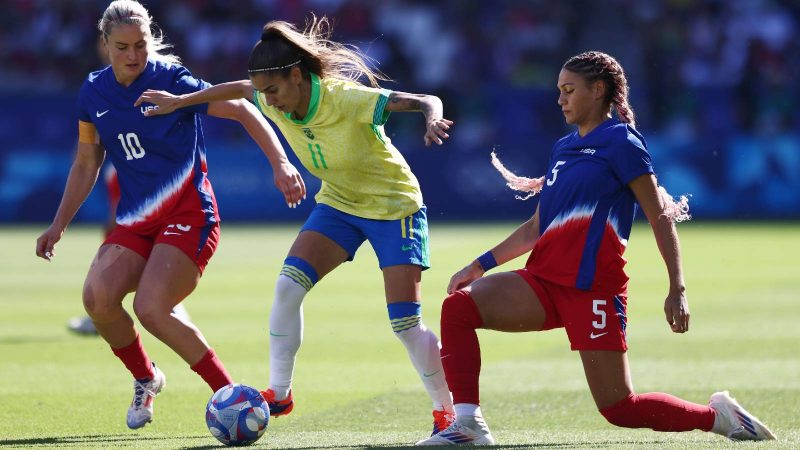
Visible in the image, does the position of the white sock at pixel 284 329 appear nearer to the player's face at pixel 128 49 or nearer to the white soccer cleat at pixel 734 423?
the player's face at pixel 128 49

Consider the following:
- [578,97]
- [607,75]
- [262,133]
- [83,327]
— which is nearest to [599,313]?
[578,97]

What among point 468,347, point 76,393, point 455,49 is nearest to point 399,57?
point 455,49

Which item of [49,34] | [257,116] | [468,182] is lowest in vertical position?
[257,116]

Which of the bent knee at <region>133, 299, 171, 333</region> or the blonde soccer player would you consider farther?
the blonde soccer player

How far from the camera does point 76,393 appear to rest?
29.0 feet

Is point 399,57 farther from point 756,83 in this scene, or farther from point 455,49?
point 756,83

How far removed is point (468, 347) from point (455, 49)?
22.0 m

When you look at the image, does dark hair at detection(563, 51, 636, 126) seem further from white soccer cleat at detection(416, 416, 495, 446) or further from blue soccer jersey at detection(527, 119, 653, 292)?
white soccer cleat at detection(416, 416, 495, 446)

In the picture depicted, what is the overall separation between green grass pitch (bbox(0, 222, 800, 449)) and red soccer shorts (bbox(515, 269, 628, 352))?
55cm

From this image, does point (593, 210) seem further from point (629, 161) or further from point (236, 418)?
point (236, 418)

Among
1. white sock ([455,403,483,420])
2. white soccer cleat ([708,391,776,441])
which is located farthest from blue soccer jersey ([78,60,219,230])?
white soccer cleat ([708,391,776,441])

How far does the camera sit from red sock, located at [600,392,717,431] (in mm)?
6324

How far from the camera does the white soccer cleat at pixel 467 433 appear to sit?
6445mm

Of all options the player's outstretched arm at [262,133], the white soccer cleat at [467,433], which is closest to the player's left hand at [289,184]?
the player's outstretched arm at [262,133]
